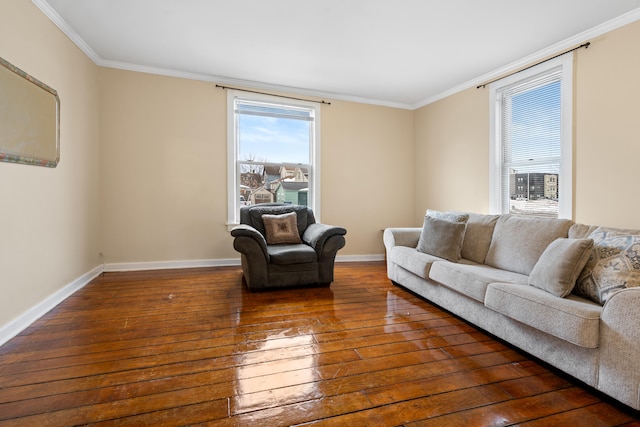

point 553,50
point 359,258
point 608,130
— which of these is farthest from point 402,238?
point 553,50

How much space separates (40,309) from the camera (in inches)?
100

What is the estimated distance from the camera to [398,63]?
370 cm

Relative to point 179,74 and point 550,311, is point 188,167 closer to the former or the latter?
point 179,74

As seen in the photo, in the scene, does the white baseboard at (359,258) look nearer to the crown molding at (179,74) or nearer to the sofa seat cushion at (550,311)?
the crown molding at (179,74)

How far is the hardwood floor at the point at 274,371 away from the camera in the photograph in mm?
1443

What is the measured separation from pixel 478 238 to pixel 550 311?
1412 millimetres

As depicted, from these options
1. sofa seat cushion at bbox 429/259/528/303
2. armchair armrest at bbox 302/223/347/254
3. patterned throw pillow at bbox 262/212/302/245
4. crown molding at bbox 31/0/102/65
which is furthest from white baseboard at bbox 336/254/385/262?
crown molding at bbox 31/0/102/65

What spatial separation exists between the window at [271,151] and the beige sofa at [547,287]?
2105 millimetres

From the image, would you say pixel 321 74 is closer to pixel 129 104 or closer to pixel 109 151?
pixel 129 104

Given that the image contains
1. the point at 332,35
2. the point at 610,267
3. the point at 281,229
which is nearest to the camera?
the point at 610,267

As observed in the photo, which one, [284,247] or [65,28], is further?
[284,247]

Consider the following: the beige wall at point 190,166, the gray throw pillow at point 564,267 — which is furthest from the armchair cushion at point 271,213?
the gray throw pillow at point 564,267

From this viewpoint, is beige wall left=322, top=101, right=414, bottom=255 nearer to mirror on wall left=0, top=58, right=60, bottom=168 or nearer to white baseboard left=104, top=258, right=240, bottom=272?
white baseboard left=104, top=258, right=240, bottom=272

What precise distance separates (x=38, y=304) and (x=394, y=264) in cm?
329
